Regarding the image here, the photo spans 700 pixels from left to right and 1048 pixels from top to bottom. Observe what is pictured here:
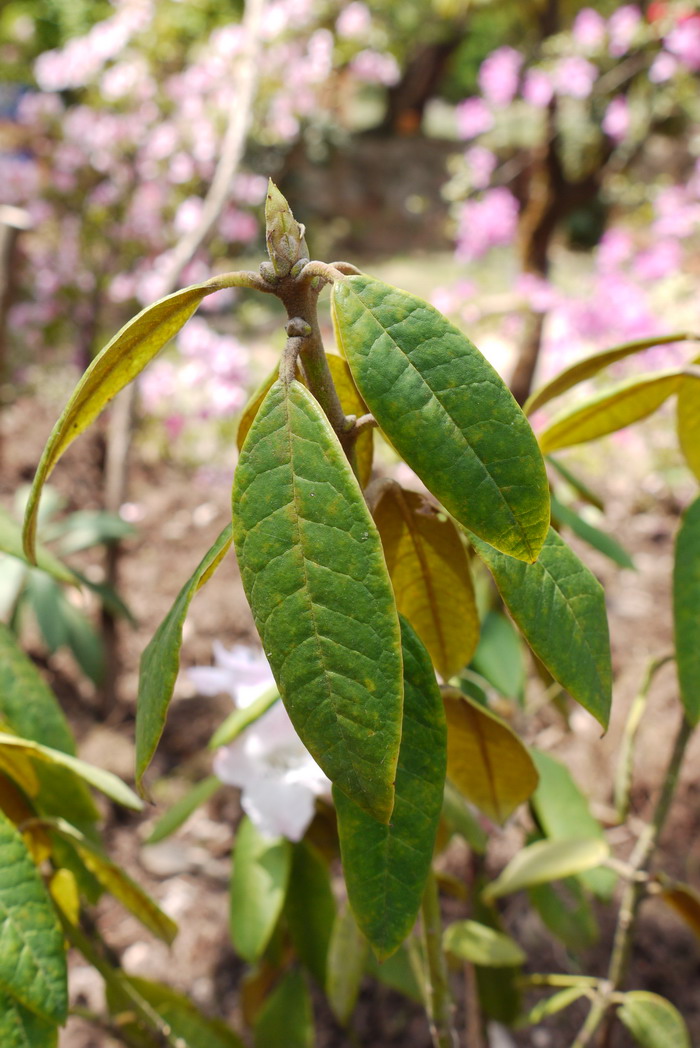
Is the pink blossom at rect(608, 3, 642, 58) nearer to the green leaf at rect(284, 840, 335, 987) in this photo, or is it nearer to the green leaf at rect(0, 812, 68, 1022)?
the green leaf at rect(284, 840, 335, 987)

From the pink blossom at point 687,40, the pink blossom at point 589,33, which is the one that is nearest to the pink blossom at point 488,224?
the pink blossom at point 589,33

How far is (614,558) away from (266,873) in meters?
0.46

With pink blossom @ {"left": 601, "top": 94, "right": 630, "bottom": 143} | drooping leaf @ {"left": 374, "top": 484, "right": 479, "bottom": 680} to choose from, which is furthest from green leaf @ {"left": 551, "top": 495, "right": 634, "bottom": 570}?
pink blossom @ {"left": 601, "top": 94, "right": 630, "bottom": 143}

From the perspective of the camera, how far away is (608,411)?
2.06 feet

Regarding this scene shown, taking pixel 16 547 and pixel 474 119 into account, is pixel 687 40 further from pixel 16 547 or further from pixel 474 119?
pixel 16 547

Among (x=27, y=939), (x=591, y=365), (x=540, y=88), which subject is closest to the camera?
(x=27, y=939)

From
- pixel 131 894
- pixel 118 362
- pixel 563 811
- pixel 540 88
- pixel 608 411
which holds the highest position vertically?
pixel 540 88

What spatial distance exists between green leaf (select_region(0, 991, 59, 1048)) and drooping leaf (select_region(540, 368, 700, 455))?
0.50 meters

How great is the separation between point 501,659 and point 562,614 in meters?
0.46

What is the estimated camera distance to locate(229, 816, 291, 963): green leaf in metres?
0.82

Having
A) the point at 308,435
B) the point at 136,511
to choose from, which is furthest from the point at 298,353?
the point at 136,511

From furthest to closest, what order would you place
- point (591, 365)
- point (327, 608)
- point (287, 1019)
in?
1. point (287, 1019)
2. point (591, 365)
3. point (327, 608)

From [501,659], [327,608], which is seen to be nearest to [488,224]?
[501,659]

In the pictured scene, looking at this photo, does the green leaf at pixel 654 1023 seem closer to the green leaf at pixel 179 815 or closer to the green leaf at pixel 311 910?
the green leaf at pixel 311 910
